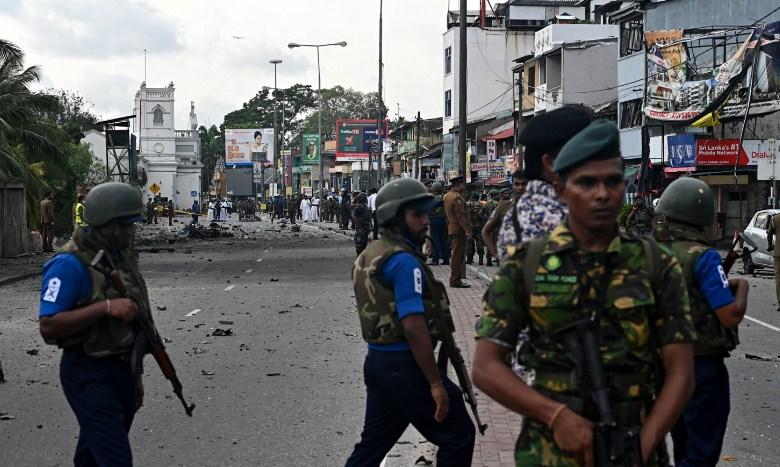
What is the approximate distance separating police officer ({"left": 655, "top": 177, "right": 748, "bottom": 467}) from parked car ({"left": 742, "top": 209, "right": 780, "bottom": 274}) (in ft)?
66.3

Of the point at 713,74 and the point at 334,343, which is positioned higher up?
the point at 713,74

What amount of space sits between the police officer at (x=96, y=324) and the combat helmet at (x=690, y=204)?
2394 mm

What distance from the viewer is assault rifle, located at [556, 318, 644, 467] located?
3156 mm

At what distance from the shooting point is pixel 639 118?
1742 inches

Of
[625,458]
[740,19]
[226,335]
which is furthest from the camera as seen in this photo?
[740,19]

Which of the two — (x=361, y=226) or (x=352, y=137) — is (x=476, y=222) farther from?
(x=352, y=137)

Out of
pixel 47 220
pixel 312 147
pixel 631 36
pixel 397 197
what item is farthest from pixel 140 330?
pixel 312 147

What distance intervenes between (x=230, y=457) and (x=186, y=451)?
1.23 ft

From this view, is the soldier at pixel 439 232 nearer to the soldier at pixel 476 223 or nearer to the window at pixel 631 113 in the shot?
the soldier at pixel 476 223

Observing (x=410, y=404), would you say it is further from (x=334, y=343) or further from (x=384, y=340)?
(x=334, y=343)

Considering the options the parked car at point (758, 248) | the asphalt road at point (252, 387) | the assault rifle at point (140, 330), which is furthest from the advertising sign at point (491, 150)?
the assault rifle at point (140, 330)

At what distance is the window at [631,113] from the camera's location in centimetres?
4428

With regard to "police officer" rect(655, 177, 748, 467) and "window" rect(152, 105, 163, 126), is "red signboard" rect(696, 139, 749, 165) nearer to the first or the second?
"police officer" rect(655, 177, 748, 467)

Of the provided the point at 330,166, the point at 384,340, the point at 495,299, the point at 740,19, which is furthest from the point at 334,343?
the point at 330,166
